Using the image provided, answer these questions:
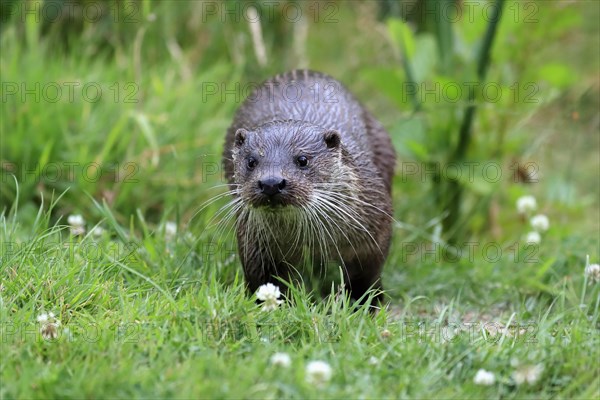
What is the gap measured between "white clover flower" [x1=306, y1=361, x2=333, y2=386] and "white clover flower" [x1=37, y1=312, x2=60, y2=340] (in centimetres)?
87

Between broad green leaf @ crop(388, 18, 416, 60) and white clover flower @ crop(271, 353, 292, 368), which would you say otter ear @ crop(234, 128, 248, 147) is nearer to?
white clover flower @ crop(271, 353, 292, 368)

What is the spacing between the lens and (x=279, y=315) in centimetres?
320

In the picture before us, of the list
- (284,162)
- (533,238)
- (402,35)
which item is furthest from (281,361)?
(402,35)

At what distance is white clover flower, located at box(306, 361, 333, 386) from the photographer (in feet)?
8.39

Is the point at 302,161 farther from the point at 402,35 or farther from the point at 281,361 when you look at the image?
the point at 402,35

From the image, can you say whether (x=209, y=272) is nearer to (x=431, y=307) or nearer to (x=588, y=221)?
(x=431, y=307)

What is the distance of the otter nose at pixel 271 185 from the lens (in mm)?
3352

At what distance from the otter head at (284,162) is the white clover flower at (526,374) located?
3.55 feet

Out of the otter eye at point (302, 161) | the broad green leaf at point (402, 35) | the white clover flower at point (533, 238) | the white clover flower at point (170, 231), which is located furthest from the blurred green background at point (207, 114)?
the otter eye at point (302, 161)

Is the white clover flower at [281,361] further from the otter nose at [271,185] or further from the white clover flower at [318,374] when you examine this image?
the otter nose at [271,185]

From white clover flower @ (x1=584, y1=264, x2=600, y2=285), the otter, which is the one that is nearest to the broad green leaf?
the otter

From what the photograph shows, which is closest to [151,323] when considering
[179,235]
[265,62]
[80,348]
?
[80,348]

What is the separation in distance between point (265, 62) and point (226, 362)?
3.73 meters

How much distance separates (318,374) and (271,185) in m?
0.98
